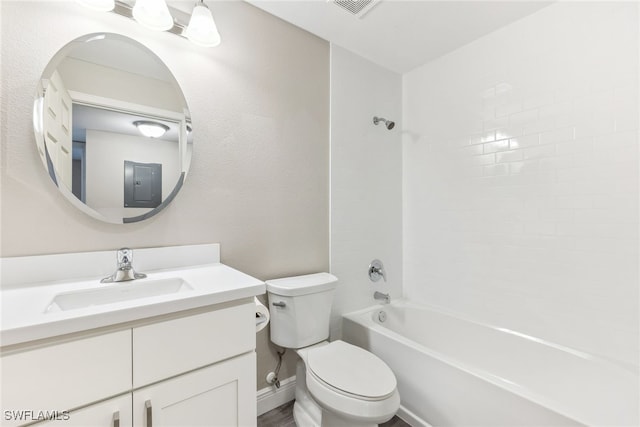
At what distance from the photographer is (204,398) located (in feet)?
3.13

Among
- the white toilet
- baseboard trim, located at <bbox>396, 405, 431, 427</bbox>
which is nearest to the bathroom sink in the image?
the white toilet

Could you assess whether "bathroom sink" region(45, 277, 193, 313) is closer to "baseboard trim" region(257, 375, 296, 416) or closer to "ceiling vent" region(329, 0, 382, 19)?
"baseboard trim" region(257, 375, 296, 416)

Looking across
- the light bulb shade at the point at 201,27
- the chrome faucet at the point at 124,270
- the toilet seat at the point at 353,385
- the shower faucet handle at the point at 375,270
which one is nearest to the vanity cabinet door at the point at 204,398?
the toilet seat at the point at 353,385

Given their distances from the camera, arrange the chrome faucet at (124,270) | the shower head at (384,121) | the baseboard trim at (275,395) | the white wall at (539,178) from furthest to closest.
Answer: the shower head at (384,121) → the baseboard trim at (275,395) → the white wall at (539,178) → the chrome faucet at (124,270)

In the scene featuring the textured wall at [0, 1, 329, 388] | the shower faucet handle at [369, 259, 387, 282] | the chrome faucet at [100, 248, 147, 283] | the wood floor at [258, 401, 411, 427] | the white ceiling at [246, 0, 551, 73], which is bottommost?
the wood floor at [258, 401, 411, 427]

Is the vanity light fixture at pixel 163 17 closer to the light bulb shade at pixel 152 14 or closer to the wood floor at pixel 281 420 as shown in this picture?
the light bulb shade at pixel 152 14

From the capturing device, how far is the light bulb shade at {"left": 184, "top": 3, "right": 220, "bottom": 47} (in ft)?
4.28

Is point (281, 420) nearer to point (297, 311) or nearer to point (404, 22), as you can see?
point (297, 311)

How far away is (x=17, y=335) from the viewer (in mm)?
664

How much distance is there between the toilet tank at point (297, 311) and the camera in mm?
1560

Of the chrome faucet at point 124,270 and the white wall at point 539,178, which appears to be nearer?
the chrome faucet at point 124,270

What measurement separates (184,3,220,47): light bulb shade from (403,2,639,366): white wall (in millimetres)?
1633

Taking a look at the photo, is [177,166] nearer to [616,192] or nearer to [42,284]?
[42,284]

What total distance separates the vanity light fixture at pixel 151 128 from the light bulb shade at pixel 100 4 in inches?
17.5
